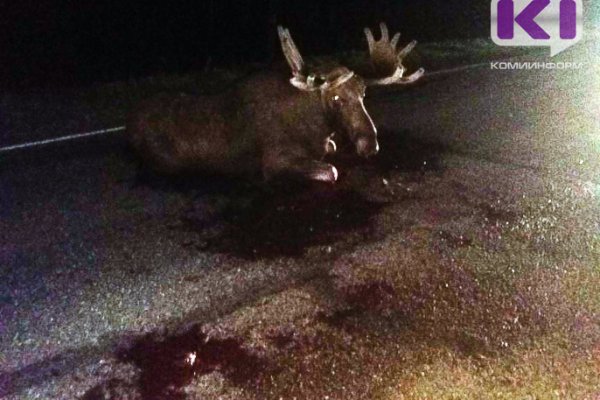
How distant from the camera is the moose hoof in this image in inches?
269

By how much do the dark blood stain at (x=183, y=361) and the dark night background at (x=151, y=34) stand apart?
8285 millimetres

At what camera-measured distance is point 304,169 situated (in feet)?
22.3

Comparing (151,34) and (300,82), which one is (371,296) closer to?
(300,82)

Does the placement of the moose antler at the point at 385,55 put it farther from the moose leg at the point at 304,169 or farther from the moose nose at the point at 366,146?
the moose leg at the point at 304,169

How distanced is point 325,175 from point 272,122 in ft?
2.70

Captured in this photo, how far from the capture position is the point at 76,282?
17.1 feet

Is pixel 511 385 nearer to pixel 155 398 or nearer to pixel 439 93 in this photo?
pixel 155 398

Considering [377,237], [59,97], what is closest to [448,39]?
[59,97]

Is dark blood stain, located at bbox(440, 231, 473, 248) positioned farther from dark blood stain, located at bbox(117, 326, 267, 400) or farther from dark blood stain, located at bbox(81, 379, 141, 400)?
dark blood stain, located at bbox(81, 379, 141, 400)

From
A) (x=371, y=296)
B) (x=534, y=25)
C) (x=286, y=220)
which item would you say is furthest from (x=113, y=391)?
Result: (x=534, y=25)

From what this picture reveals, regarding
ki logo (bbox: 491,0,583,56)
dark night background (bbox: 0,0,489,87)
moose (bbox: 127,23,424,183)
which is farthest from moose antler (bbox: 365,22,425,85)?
ki logo (bbox: 491,0,583,56)

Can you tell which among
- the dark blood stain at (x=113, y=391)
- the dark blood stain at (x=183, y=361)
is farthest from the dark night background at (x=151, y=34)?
the dark blood stain at (x=113, y=391)

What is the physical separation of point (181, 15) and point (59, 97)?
10.1 feet

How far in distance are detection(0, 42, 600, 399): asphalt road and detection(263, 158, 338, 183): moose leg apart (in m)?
0.16
